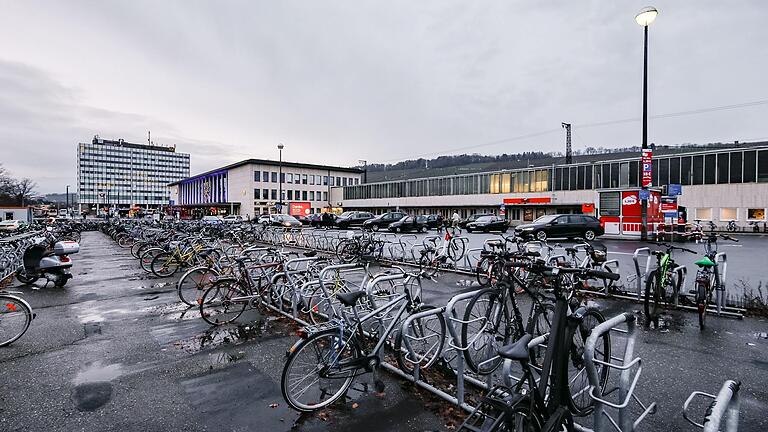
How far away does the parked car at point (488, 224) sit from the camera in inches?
1215

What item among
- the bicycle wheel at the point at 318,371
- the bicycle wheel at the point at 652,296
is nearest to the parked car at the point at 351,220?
the bicycle wheel at the point at 652,296

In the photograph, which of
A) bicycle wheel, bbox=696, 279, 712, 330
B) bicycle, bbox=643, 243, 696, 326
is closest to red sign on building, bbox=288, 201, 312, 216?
bicycle, bbox=643, 243, 696, 326

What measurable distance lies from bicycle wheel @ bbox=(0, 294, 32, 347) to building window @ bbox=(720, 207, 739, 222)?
152ft

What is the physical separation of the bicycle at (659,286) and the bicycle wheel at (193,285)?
7053 mm

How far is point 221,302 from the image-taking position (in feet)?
20.6

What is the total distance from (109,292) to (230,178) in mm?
77116

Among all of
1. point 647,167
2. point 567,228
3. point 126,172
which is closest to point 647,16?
point 647,167

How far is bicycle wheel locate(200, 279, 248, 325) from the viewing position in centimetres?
620

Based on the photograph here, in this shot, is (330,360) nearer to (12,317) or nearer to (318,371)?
(318,371)

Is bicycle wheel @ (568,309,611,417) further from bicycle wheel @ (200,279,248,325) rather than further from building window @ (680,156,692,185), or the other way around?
building window @ (680,156,692,185)

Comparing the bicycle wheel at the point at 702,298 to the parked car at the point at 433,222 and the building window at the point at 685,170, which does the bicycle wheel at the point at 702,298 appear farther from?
the building window at the point at 685,170

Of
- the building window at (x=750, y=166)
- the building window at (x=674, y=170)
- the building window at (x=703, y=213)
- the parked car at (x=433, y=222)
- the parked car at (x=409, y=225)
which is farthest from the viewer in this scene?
the building window at (x=674, y=170)

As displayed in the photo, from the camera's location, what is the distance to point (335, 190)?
268 ft

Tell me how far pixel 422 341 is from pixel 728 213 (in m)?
43.2
